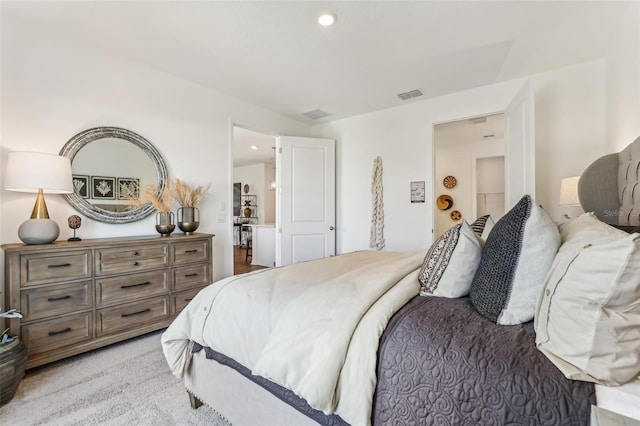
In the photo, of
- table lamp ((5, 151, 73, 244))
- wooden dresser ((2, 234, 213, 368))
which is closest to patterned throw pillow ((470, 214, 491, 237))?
wooden dresser ((2, 234, 213, 368))

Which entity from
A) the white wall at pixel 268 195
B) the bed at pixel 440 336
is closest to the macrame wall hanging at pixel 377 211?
the bed at pixel 440 336

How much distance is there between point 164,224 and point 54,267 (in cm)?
88

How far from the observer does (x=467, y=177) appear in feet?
19.2

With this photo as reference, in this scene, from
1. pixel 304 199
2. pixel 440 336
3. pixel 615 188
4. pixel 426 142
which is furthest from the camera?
pixel 304 199

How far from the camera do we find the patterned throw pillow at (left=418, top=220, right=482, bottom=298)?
4.07ft

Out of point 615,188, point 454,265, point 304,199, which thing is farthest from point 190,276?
point 615,188

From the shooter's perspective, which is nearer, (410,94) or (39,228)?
(39,228)

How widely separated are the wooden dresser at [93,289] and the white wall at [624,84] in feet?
12.2

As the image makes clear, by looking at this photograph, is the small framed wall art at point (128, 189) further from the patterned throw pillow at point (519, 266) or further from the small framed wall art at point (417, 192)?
the small framed wall art at point (417, 192)

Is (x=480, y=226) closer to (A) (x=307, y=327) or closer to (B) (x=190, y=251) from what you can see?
(A) (x=307, y=327)

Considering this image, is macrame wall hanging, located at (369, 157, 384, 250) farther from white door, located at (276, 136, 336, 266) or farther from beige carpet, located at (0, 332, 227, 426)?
beige carpet, located at (0, 332, 227, 426)

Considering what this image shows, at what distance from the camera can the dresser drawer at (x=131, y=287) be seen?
7.38ft

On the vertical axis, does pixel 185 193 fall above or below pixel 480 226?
above

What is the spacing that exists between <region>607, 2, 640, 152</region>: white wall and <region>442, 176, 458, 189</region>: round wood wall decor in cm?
339
